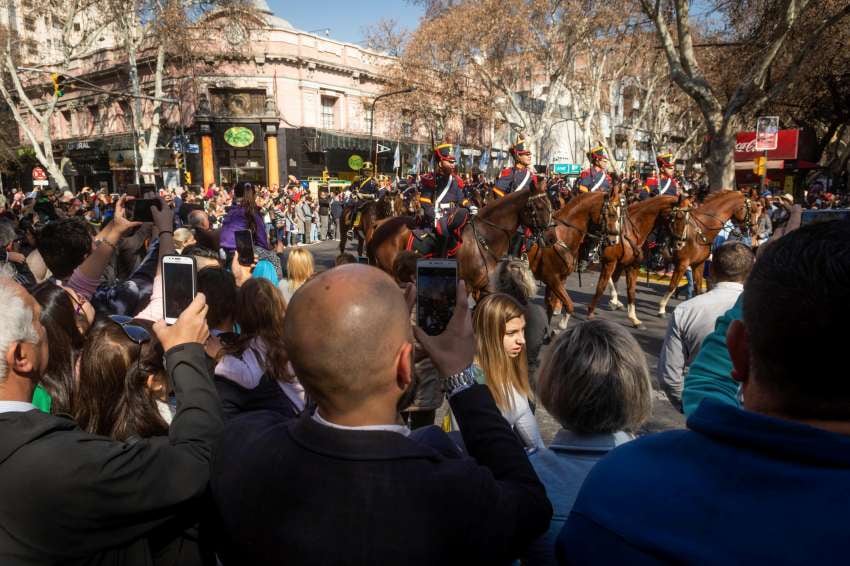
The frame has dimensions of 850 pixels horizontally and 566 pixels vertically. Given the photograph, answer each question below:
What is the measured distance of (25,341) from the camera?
168cm

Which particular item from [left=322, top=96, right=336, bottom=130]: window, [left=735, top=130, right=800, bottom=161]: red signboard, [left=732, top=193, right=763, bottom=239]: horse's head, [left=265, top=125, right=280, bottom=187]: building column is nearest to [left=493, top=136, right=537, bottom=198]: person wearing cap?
[left=732, top=193, right=763, bottom=239]: horse's head

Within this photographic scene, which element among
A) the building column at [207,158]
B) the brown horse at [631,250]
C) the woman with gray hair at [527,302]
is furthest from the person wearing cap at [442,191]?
the building column at [207,158]

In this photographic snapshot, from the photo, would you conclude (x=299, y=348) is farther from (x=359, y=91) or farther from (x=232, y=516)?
(x=359, y=91)

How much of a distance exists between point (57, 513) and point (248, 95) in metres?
36.2

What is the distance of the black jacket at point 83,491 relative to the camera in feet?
4.72

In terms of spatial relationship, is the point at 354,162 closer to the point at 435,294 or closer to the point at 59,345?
the point at 59,345

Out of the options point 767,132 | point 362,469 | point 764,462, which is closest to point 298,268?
point 362,469

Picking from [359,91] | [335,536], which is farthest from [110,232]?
[359,91]

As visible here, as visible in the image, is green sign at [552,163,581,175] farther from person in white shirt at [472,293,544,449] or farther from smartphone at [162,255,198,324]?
smartphone at [162,255,198,324]

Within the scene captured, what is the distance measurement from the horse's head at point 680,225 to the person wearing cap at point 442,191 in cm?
363

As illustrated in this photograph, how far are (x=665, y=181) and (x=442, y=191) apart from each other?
602 centimetres

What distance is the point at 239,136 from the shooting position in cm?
3422

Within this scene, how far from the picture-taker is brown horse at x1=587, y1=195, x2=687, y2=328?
9492 mm

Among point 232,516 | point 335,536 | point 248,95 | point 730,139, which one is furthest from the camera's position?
point 248,95
